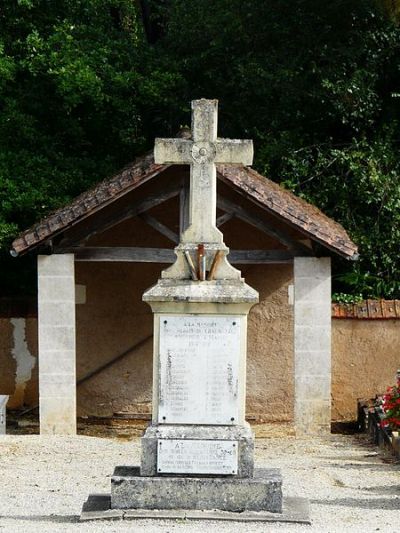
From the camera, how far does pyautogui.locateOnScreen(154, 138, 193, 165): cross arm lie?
9.35 m

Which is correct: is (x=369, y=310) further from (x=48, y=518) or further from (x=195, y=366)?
(x=48, y=518)

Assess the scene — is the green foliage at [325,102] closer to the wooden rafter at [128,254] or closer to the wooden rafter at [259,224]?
the wooden rafter at [259,224]

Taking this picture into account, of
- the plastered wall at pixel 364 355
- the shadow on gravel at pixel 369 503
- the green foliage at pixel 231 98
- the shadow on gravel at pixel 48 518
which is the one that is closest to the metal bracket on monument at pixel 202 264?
the shadow on gravel at pixel 48 518

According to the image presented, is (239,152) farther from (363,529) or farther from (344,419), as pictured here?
(344,419)

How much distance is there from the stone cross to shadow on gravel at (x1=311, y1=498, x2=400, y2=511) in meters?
2.44

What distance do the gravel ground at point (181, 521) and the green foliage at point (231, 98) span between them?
5132mm

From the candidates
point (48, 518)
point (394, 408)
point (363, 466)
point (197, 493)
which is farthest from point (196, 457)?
point (394, 408)

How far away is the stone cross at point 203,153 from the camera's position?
924 cm

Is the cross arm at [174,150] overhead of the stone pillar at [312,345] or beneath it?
overhead

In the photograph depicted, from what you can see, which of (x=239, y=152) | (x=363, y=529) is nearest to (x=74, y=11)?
(x=239, y=152)

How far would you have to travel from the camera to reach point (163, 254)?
51.3 feet

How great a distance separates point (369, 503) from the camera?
9.66 meters

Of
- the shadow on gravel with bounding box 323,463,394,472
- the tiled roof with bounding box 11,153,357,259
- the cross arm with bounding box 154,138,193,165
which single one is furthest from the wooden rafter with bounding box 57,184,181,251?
the cross arm with bounding box 154,138,193,165

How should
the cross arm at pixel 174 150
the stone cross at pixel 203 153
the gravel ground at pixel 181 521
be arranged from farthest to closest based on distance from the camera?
1. the cross arm at pixel 174 150
2. the stone cross at pixel 203 153
3. the gravel ground at pixel 181 521
